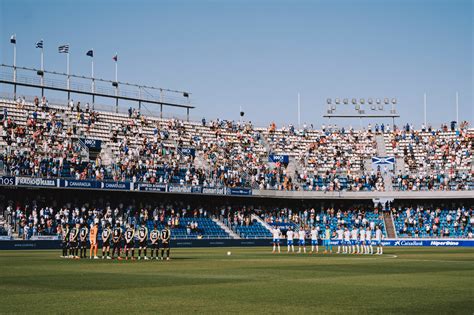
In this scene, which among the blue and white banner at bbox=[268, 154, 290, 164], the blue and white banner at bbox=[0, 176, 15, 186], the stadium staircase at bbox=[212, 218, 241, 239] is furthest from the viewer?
the blue and white banner at bbox=[268, 154, 290, 164]

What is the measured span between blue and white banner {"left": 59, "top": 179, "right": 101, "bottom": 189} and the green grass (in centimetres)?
3458

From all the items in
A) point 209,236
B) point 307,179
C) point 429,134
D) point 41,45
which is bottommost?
point 209,236

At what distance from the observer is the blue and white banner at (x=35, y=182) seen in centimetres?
6412

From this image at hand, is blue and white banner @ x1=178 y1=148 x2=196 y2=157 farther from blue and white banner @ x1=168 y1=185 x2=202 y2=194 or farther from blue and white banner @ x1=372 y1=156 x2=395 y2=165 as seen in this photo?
blue and white banner @ x1=372 y1=156 x2=395 y2=165

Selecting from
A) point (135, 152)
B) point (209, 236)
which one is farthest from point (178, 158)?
point (209, 236)

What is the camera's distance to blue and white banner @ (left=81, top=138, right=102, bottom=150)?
74625mm

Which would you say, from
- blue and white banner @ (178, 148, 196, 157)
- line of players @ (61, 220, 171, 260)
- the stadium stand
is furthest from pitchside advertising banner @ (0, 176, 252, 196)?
line of players @ (61, 220, 171, 260)

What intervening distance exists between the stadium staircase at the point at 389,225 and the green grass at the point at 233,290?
50.0 m

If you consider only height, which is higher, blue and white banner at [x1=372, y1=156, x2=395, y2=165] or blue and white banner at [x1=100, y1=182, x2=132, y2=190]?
blue and white banner at [x1=372, y1=156, x2=395, y2=165]

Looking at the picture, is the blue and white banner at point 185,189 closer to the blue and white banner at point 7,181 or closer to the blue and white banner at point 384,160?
the blue and white banner at point 7,181

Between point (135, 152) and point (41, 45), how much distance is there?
16590 millimetres

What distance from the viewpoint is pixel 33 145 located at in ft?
227

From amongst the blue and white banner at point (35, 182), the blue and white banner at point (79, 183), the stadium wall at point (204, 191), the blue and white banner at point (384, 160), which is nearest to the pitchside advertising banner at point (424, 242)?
the stadium wall at point (204, 191)

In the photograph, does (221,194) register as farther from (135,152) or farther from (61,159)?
(61,159)
